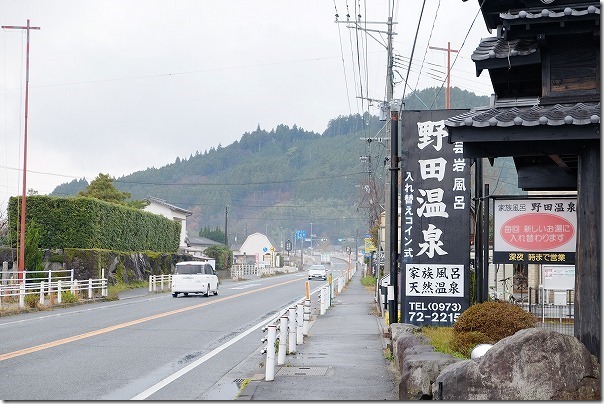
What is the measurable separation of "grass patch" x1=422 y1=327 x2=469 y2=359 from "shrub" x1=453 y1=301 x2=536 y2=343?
41cm

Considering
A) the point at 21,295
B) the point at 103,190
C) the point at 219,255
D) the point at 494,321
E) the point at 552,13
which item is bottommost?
the point at 21,295

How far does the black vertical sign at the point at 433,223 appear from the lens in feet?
57.0

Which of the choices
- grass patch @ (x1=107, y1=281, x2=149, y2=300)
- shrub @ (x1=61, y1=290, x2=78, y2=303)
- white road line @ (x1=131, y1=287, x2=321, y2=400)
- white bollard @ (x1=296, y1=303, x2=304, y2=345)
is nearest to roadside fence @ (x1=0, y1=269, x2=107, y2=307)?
shrub @ (x1=61, y1=290, x2=78, y2=303)

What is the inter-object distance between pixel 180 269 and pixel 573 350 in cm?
3541

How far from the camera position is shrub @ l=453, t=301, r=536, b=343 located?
40.1ft

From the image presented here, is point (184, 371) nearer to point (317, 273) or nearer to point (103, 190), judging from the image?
point (103, 190)

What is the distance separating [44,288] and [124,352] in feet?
61.8

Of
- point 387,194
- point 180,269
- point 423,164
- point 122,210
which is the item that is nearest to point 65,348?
point 423,164

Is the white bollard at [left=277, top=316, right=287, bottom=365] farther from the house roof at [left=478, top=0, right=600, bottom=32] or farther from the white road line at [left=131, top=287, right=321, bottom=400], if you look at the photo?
the house roof at [left=478, top=0, right=600, bottom=32]

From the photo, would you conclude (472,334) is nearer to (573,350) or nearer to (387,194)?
(573,350)

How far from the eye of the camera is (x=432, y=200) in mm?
17672

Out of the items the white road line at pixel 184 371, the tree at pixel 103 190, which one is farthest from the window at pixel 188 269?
the tree at pixel 103 190

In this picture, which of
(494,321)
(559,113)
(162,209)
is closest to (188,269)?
(494,321)

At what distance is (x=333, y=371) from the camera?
14.1 meters
